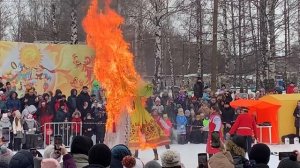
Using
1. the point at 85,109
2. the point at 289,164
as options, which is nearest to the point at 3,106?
the point at 85,109

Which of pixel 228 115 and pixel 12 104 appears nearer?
pixel 12 104

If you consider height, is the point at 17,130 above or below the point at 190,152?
above

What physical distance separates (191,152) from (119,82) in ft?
12.9

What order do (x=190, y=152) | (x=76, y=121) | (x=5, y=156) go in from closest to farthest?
(x=5, y=156) < (x=190, y=152) < (x=76, y=121)

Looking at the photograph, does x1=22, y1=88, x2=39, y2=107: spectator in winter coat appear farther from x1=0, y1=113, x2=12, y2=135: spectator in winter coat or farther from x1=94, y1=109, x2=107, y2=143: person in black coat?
x1=94, y1=109, x2=107, y2=143: person in black coat

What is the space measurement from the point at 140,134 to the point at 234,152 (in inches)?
258

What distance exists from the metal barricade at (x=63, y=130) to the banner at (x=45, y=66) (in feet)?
12.9

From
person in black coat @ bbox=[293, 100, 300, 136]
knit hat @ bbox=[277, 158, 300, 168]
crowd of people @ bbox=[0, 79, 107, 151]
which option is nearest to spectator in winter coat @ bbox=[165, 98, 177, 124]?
crowd of people @ bbox=[0, 79, 107, 151]

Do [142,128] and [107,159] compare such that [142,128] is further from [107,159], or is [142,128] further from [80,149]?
[107,159]

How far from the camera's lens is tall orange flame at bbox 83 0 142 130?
1223cm

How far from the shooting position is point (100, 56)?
12.5m

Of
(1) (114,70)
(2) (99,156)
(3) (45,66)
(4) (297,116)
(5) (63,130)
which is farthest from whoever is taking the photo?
(3) (45,66)

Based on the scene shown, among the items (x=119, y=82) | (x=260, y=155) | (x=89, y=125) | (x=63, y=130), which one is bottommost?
(x=63, y=130)

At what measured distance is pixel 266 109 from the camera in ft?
54.9
